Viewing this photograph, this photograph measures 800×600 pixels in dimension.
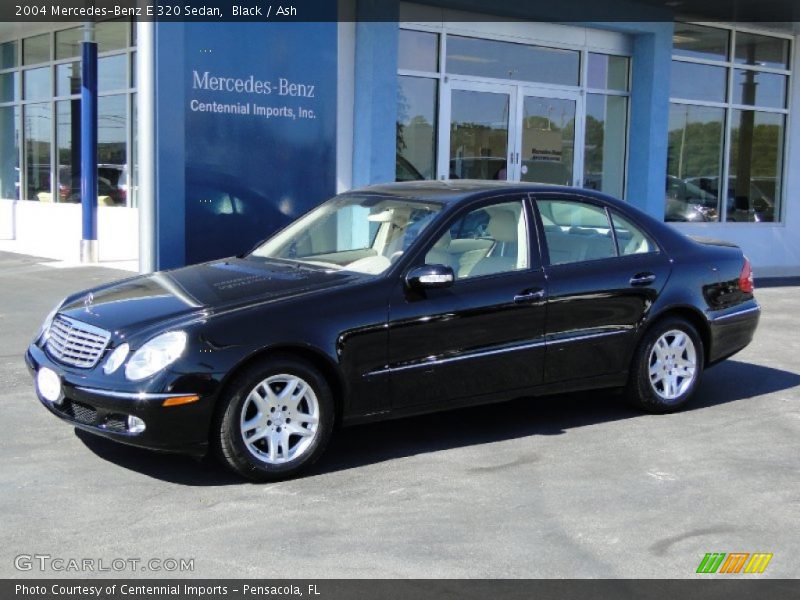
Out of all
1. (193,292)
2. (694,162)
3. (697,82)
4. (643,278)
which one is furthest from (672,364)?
(697,82)

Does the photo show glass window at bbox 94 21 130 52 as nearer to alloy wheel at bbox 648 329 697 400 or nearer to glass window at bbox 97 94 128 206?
glass window at bbox 97 94 128 206

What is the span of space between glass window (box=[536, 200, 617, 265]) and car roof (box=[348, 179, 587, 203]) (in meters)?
0.13

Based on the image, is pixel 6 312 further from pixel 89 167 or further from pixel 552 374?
pixel 552 374

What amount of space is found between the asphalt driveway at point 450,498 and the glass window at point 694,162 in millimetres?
9061

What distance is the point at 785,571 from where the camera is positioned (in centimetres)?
408

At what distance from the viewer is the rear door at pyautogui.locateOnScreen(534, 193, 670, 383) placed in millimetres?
6098

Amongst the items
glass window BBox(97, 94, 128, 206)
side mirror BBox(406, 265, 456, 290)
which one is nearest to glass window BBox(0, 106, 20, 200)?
glass window BBox(97, 94, 128, 206)

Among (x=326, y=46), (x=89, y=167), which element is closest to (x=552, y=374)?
(x=326, y=46)

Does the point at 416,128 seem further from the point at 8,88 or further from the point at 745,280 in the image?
the point at 8,88

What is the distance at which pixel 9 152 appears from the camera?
18703 millimetres

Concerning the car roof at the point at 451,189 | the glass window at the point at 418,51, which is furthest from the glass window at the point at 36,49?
the car roof at the point at 451,189

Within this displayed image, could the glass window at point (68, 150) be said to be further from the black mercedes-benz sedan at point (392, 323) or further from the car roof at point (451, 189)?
the car roof at point (451, 189)
